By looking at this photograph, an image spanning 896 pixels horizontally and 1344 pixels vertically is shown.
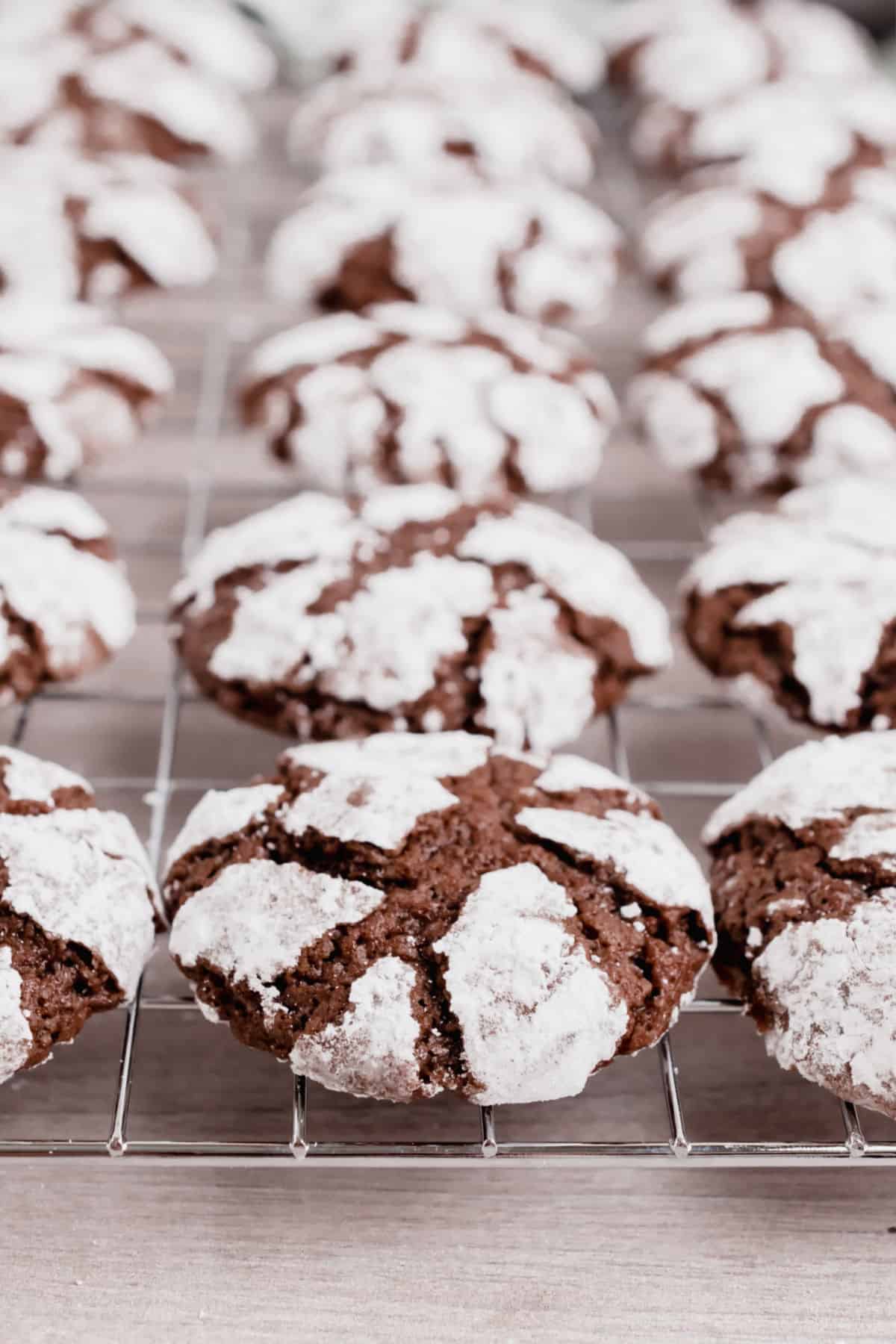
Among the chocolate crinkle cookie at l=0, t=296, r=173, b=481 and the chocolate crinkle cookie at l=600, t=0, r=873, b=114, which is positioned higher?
the chocolate crinkle cookie at l=600, t=0, r=873, b=114

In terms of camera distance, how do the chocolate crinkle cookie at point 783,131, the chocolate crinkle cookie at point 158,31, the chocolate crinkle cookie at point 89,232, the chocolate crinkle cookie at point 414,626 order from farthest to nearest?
the chocolate crinkle cookie at point 158,31 < the chocolate crinkle cookie at point 783,131 < the chocolate crinkle cookie at point 89,232 < the chocolate crinkle cookie at point 414,626

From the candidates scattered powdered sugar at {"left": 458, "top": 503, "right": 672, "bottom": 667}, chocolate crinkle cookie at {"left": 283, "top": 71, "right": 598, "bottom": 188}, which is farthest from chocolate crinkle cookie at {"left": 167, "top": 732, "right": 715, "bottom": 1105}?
chocolate crinkle cookie at {"left": 283, "top": 71, "right": 598, "bottom": 188}

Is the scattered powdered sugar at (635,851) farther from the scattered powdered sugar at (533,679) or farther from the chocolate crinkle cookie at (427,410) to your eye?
the chocolate crinkle cookie at (427,410)

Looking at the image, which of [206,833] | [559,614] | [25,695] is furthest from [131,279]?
[206,833]

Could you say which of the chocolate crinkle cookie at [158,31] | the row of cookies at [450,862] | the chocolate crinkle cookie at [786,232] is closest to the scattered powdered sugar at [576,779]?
the row of cookies at [450,862]

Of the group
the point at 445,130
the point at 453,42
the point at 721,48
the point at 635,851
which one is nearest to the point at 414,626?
the point at 635,851

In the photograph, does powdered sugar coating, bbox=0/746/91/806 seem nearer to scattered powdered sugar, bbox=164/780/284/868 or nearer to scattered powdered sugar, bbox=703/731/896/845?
scattered powdered sugar, bbox=164/780/284/868

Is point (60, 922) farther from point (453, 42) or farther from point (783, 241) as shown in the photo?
point (453, 42)

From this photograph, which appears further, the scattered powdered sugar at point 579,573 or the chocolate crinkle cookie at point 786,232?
the chocolate crinkle cookie at point 786,232

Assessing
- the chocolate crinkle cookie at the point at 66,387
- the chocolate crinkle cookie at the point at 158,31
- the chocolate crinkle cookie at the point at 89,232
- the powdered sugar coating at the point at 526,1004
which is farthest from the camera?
the chocolate crinkle cookie at the point at 158,31
